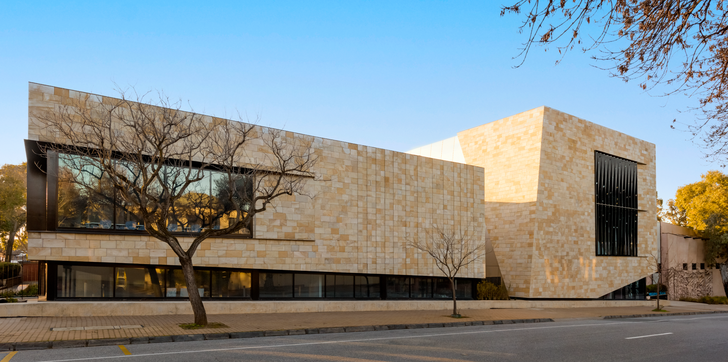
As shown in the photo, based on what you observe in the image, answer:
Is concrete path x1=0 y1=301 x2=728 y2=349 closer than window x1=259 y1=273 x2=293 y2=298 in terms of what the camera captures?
Yes

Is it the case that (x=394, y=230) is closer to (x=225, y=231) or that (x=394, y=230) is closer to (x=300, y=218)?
(x=300, y=218)

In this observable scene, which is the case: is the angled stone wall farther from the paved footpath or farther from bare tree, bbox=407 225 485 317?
the paved footpath

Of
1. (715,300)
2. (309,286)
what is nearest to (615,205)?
(715,300)

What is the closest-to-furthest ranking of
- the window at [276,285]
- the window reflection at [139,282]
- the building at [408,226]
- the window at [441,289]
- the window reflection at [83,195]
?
the window reflection at [83,195]
the building at [408,226]
the window reflection at [139,282]
the window at [276,285]
the window at [441,289]

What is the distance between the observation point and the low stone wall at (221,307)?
51.9ft

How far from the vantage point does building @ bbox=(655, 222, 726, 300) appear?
143ft

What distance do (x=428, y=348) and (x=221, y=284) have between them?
10.8 metres

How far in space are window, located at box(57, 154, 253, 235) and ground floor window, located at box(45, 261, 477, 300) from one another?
157 centimetres

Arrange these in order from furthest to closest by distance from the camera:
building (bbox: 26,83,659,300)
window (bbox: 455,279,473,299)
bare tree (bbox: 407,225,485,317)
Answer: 1. window (bbox: 455,279,473,299)
2. bare tree (bbox: 407,225,485,317)
3. building (bbox: 26,83,659,300)

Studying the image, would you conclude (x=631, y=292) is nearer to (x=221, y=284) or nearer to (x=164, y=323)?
(x=221, y=284)

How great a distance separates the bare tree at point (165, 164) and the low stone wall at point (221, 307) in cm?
232

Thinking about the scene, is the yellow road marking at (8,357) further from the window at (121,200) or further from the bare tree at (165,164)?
the window at (121,200)

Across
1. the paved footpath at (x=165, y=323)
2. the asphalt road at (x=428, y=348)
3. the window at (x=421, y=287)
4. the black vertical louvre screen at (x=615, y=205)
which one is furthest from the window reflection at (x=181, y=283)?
the black vertical louvre screen at (x=615, y=205)

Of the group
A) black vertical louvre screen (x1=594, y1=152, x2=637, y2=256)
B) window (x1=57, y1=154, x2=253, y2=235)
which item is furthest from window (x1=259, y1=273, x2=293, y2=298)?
black vertical louvre screen (x1=594, y1=152, x2=637, y2=256)
